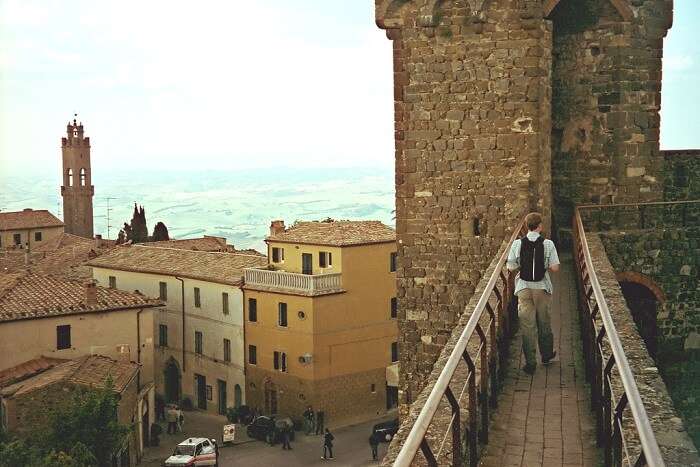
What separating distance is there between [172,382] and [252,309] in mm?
7788

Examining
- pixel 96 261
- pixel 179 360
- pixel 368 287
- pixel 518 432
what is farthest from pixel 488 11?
pixel 96 261

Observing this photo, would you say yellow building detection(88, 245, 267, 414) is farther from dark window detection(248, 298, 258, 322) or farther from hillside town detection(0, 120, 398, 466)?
dark window detection(248, 298, 258, 322)

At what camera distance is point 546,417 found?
679 centimetres

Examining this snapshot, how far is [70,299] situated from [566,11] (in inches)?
1076

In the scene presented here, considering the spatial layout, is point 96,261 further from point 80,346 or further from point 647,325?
point 647,325

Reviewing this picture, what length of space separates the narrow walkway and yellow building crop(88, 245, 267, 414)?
122 ft

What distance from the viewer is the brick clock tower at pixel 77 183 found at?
103938 mm

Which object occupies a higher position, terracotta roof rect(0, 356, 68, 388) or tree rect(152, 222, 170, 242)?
tree rect(152, 222, 170, 242)

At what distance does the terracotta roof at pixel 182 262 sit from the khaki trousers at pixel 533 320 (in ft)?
122

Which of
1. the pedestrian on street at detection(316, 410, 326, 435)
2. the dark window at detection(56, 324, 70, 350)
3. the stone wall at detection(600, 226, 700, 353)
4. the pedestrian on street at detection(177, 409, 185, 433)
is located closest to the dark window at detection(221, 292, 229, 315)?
the pedestrian on street at detection(177, 409, 185, 433)

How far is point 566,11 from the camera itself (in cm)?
1431

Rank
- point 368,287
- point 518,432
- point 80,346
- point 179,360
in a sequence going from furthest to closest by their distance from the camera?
point 179,360
point 368,287
point 80,346
point 518,432

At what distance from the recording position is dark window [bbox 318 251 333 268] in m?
43.5

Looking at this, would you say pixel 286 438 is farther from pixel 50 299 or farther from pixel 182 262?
pixel 182 262
